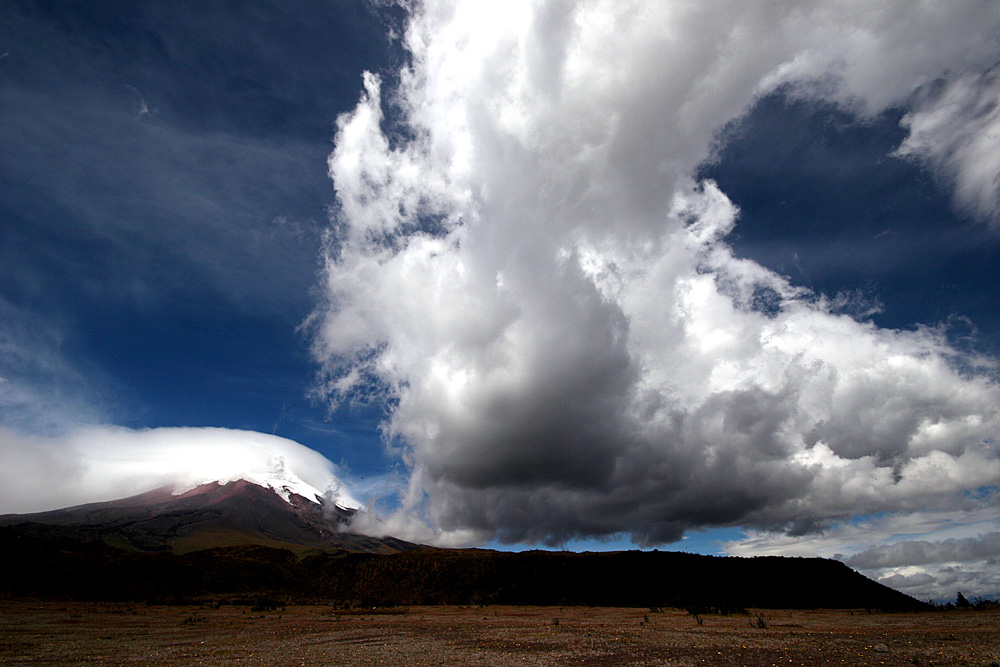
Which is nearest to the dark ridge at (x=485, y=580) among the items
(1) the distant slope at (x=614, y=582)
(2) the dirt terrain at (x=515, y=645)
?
(1) the distant slope at (x=614, y=582)

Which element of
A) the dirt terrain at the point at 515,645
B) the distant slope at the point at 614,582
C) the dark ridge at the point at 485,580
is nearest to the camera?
the dirt terrain at the point at 515,645

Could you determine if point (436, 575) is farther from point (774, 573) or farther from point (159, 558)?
point (159, 558)

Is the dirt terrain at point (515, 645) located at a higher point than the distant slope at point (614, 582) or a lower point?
lower

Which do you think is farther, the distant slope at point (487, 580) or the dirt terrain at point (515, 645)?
the distant slope at point (487, 580)

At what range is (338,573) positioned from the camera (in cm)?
11319

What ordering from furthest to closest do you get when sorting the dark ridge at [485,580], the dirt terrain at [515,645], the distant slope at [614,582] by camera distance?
the dark ridge at [485,580] < the distant slope at [614,582] < the dirt terrain at [515,645]

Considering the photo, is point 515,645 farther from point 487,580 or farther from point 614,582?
point 487,580

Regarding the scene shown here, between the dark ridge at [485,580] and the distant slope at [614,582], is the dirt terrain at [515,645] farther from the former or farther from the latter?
the distant slope at [614,582]

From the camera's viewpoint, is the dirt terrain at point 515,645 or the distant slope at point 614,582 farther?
the distant slope at point 614,582

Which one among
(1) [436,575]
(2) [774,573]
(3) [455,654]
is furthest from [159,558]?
(2) [774,573]

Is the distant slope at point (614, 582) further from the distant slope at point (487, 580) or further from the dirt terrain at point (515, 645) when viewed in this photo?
the dirt terrain at point (515, 645)

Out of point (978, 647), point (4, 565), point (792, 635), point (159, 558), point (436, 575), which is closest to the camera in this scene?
point (978, 647)

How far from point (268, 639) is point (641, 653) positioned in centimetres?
2623

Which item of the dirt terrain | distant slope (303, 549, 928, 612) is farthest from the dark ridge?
the dirt terrain
